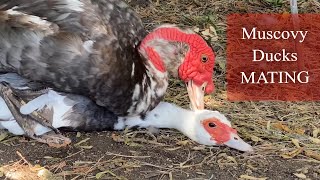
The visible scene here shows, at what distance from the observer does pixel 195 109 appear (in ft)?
12.2

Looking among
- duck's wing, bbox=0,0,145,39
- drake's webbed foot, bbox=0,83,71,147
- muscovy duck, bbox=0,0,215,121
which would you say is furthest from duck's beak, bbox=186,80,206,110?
drake's webbed foot, bbox=0,83,71,147

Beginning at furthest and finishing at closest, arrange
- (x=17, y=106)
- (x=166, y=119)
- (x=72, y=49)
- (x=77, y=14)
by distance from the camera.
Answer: (x=166, y=119)
(x=17, y=106)
(x=77, y=14)
(x=72, y=49)

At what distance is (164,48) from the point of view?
145 inches

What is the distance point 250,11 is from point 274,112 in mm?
1450

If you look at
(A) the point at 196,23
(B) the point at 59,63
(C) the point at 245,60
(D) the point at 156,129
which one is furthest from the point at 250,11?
(B) the point at 59,63

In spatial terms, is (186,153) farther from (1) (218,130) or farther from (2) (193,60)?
(2) (193,60)

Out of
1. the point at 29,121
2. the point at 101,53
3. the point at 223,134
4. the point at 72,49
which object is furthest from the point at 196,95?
the point at 29,121

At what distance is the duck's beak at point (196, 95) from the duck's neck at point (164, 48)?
5.4 inches

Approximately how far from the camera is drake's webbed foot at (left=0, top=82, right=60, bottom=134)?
3562mm

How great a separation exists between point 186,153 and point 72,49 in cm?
79

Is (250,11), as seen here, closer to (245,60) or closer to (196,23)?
(196,23)

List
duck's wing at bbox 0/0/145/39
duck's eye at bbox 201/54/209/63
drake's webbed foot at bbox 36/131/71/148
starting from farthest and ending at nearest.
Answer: duck's eye at bbox 201/54/209/63 < drake's webbed foot at bbox 36/131/71/148 < duck's wing at bbox 0/0/145/39

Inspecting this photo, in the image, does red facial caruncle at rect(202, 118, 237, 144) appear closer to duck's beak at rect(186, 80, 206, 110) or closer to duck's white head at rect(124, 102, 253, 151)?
duck's white head at rect(124, 102, 253, 151)

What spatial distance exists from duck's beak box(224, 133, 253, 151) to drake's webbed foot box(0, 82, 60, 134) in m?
0.92
